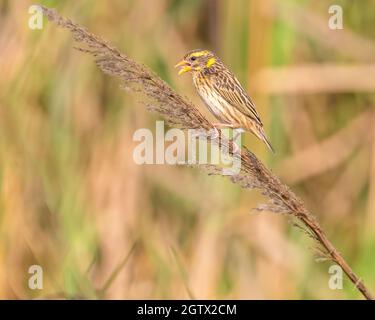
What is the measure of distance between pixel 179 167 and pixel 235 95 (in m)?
1.42

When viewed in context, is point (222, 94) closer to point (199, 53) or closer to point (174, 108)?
point (199, 53)

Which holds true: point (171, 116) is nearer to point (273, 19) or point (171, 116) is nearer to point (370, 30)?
point (273, 19)

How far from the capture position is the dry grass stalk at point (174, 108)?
232cm

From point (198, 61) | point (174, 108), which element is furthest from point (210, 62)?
point (174, 108)

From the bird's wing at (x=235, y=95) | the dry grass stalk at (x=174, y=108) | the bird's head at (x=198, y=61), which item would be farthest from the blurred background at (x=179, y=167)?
the dry grass stalk at (x=174, y=108)

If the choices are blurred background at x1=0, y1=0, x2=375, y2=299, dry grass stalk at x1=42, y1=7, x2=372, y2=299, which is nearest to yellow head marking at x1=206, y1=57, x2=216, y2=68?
blurred background at x1=0, y1=0, x2=375, y2=299

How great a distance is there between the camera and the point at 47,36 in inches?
162

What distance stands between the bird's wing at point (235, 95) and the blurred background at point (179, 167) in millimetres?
656

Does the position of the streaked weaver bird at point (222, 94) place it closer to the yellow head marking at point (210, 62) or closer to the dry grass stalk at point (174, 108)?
the yellow head marking at point (210, 62)

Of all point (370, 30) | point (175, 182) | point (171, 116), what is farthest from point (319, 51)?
point (171, 116)

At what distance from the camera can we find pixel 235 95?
3.38 metres

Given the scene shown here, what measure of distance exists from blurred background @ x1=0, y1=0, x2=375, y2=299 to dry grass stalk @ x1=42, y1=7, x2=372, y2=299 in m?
1.35
